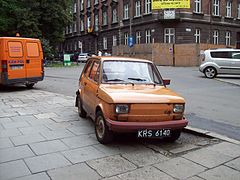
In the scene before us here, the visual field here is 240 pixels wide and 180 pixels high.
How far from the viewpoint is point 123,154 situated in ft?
17.7

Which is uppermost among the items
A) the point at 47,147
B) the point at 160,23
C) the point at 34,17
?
the point at 34,17

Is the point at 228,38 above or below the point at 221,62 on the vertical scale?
above

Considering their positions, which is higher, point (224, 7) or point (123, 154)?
point (224, 7)

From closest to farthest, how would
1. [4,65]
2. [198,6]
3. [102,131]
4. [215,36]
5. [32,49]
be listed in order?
[102,131], [4,65], [32,49], [198,6], [215,36]

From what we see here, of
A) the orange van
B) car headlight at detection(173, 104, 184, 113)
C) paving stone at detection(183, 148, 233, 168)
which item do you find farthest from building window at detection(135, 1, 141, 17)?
paving stone at detection(183, 148, 233, 168)

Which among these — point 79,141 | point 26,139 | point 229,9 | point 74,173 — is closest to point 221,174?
point 74,173

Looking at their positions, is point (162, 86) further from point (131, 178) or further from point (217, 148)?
point (131, 178)

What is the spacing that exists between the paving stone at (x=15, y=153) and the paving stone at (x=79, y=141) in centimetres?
76

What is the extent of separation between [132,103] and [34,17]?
34.2m

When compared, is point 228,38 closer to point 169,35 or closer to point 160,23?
point 169,35

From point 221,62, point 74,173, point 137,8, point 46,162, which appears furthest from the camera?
point 137,8

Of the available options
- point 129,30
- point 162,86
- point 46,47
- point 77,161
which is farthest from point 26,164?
point 129,30

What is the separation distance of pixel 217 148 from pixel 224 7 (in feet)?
133

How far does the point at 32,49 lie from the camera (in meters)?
13.9
